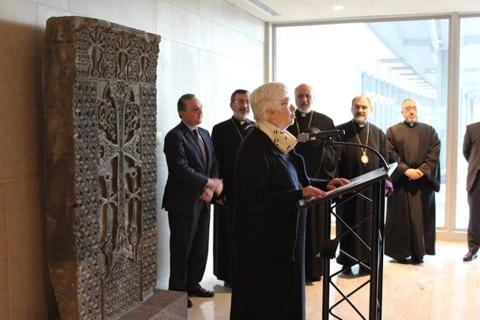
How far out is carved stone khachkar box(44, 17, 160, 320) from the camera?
2660mm

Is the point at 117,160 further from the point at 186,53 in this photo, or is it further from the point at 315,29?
the point at 315,29

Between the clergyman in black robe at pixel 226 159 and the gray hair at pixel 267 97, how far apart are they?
68.3 inches

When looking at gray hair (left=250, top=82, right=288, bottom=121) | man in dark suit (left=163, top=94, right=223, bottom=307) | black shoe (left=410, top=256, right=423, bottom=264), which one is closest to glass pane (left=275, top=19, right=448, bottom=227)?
black shoe (left=410, top=256, right=423, bottom=264)

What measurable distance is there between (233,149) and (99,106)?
67.5 inches

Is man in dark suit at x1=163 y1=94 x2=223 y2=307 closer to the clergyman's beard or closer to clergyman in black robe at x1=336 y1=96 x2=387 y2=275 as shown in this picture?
clergyman in black robe at x1=336 y1=96 x2=387 y2=275

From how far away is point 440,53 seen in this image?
627 centimetres

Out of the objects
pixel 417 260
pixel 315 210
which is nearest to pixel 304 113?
pixel 315 210

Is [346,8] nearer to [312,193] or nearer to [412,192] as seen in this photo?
[412,192]

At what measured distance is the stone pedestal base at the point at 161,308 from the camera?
10.2ft

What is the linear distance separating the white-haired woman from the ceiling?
3098 mm

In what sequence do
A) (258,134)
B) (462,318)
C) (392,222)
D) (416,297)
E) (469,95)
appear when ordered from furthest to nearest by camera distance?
(469,95) < (392,222) < (416,297) < (462,318) < (258,134)

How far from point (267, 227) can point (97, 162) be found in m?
0.93

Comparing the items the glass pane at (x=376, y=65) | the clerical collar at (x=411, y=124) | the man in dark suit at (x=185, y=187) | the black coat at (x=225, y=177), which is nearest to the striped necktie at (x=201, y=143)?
the man in dark suit at (x=185, y=187)

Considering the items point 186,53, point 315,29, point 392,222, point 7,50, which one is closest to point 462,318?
point 392,222
